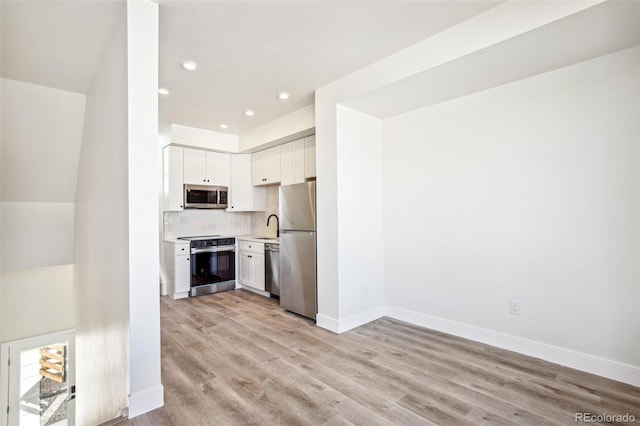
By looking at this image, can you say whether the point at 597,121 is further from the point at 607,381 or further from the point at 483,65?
the point at 607,381

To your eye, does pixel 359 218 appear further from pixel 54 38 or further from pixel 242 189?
pixel 54 38

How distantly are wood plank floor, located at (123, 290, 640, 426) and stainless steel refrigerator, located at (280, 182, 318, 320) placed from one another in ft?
1.61

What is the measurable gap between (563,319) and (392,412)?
1.65 m

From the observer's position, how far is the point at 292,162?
14.3ft

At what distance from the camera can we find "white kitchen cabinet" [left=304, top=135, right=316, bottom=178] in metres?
4.01

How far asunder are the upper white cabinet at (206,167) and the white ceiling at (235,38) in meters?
1.56

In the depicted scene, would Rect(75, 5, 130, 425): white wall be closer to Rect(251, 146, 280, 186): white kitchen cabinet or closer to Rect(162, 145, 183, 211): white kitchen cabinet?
Rect(162, 145, 183, 211): white kitchen cabinet

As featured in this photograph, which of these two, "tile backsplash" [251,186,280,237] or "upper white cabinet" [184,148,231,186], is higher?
"upper white cabinet" [184,148,231,186]

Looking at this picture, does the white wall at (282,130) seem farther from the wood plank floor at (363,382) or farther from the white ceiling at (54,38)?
the wood plank floor at (363,382)

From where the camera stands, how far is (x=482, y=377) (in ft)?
7.25

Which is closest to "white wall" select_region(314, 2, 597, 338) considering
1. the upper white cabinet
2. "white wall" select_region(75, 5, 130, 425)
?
"white wall" select_region(75, 5, 130, 425)

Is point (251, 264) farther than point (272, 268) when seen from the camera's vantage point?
Yes

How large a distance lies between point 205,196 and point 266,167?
3.63ft

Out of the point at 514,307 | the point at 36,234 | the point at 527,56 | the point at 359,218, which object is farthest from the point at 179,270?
the point at 527,56
